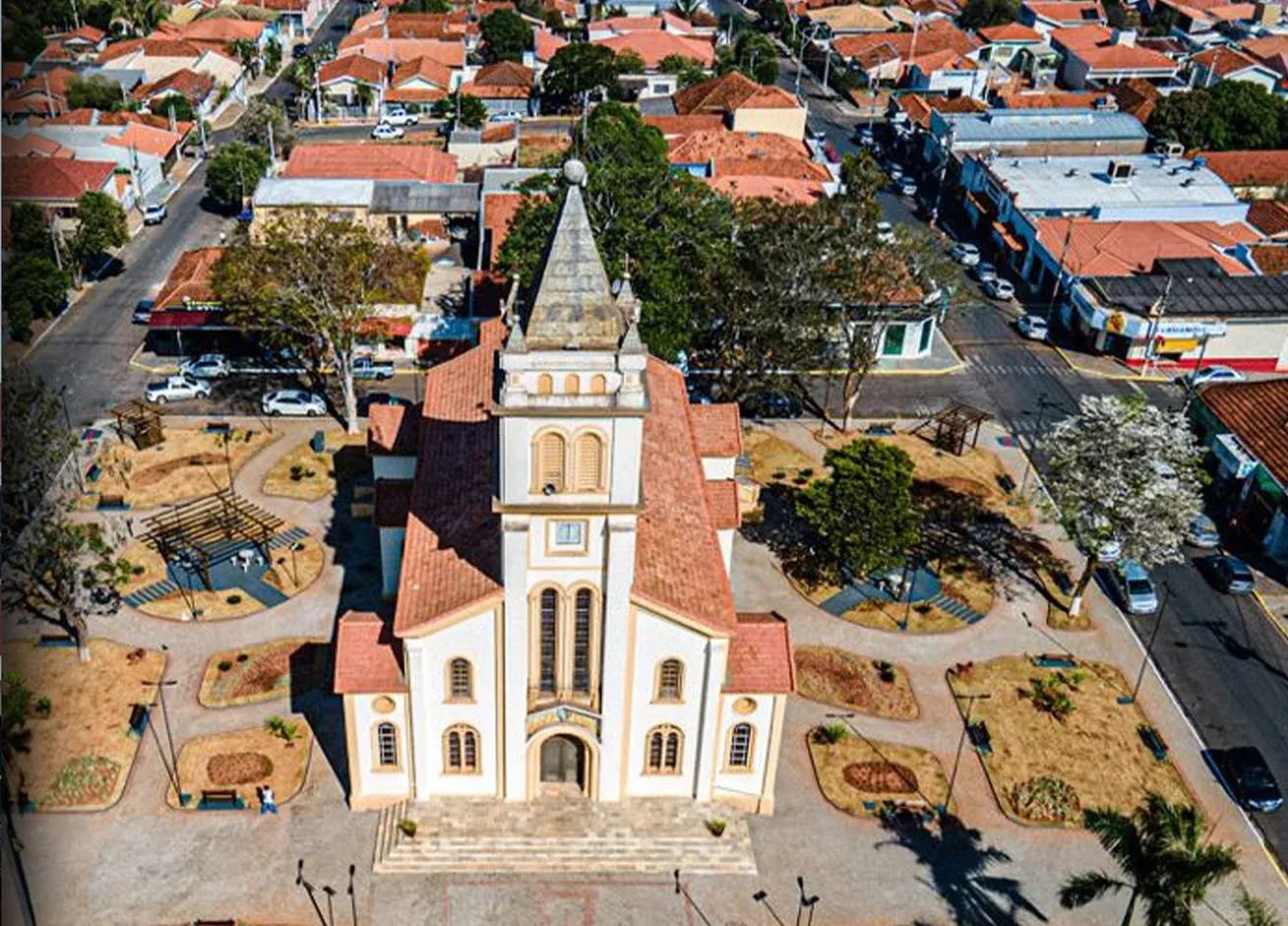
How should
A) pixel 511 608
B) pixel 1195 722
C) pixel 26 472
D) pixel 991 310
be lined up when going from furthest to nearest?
pixel 991 310 < pixel 1195 722 < pixel 26 472 < pixel 511 608

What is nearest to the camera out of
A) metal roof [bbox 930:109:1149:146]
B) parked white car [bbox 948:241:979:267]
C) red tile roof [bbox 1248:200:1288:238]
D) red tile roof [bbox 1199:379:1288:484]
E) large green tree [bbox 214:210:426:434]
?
large green tree [bbox 214:210:426:434]

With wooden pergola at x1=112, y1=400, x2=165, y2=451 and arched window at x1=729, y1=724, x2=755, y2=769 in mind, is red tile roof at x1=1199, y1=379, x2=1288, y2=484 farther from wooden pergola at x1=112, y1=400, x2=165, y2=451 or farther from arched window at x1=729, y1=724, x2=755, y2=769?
wooden pergola at x1=112, y1=400, x2=165, y2=451

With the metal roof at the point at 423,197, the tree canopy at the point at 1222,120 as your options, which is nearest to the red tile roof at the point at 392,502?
the metal roof at the point at 423,197

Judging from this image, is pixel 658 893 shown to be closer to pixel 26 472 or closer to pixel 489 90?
pixel 26 472

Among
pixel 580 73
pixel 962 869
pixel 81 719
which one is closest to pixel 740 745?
pixel 962 869

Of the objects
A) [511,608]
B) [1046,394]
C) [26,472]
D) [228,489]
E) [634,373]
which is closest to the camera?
[634,373]

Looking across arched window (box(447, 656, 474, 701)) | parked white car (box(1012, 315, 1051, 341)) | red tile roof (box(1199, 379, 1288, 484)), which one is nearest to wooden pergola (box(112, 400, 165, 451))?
arched window (box(447, 656, 474, 701))

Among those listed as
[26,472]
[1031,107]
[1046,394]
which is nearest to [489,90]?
[1031,107]
